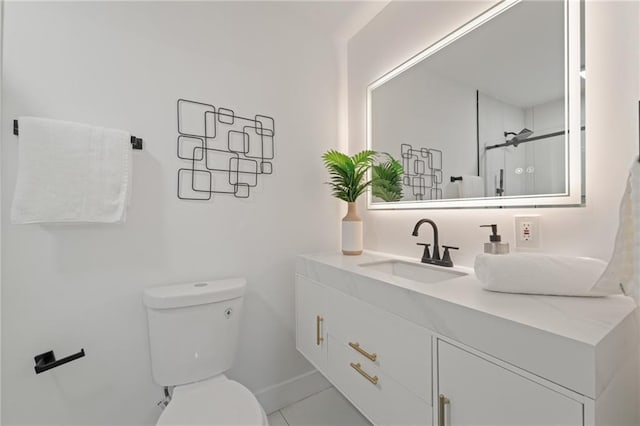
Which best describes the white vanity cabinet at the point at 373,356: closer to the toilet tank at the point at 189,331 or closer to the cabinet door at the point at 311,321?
the cabinet door at the point at 311,321

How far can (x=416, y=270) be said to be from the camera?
132 cm

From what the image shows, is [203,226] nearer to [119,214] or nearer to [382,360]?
[119,214]

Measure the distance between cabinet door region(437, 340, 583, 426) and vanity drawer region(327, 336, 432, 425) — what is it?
0.11 meters

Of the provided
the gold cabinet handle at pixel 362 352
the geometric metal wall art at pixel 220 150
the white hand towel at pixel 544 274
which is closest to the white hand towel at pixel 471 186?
the white hand towel at pixel 544 274

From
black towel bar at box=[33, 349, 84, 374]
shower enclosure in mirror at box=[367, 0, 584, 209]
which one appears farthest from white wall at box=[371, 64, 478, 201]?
black towel bar at box=[33, 349, 84, 374]

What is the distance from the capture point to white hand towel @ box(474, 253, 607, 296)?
0.73 meters

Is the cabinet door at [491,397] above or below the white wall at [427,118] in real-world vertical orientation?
below

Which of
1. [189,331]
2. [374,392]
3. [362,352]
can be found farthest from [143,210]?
[374,392]

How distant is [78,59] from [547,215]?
1.95m

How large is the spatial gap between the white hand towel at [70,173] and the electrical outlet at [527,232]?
5.13 feet

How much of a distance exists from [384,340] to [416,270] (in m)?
0.47

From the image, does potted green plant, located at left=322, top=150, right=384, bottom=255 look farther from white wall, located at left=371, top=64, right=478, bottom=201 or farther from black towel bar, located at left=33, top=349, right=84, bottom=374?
black towel bar, located at left=33, top=349, right=84, bottom=374

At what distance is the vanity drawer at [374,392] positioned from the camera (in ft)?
2.81

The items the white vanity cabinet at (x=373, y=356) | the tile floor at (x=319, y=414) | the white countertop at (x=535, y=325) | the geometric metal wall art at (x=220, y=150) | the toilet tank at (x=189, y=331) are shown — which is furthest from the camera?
the tile floor at (x=319, y=414)
